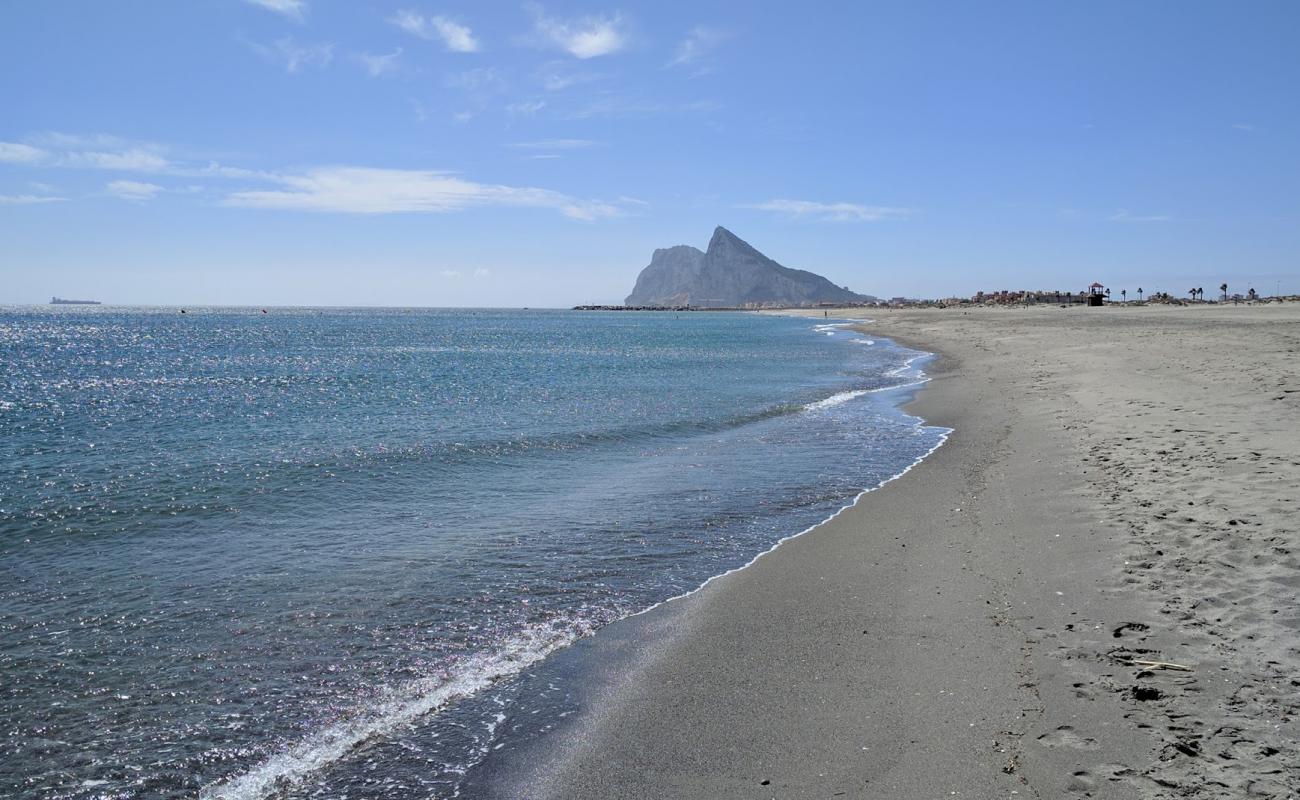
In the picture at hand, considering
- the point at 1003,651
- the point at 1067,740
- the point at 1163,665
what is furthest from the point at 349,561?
the point at 1163,665

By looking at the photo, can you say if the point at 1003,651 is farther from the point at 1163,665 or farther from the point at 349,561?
the point at 349,561

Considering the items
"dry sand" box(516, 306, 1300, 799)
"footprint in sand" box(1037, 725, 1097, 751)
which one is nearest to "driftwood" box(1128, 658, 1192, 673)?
"dry sand" box(516, 306, 1300, 799)

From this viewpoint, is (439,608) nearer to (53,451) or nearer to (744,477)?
(744,477)

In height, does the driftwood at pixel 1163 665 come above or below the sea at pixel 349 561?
above

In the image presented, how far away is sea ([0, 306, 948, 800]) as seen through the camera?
226 inches

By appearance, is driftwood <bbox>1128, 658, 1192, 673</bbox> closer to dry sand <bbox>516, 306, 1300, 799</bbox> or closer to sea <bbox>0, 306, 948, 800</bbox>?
dry sand <bbox>516, 306, 1300, 799</bbox>

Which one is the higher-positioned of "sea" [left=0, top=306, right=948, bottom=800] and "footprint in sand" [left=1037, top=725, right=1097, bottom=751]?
"footprint in sand" [left=1037, top=725, right=1097, bottom=751]

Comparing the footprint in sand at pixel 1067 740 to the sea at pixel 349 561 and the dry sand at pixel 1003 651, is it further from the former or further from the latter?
the sea at pixel 349 561

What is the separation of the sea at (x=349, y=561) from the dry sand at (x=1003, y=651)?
0.94 m

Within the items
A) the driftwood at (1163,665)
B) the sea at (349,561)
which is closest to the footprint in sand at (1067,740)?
the driftwood at (1163,665)

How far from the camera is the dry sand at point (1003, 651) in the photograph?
4.79 m

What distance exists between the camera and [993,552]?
934cm

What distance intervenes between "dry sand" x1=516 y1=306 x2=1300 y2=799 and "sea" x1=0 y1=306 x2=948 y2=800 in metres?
0.94

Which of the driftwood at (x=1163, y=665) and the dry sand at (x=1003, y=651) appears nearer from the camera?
the dry sand at (x=1003, y=651)
